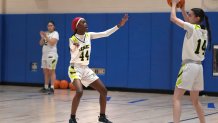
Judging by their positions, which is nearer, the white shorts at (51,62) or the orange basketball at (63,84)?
the white shorts at (51,62)

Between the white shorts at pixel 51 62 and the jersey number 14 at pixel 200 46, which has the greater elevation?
the jersey number 14 at pixel 200 46

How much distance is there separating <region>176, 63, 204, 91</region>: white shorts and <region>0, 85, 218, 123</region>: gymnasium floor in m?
2.11

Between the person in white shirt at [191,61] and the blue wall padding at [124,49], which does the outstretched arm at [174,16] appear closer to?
the person in white shirt at [191,61]

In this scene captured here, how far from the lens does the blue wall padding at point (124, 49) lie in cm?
1567

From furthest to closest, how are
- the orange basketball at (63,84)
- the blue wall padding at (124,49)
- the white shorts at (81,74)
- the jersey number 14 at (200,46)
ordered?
the orange basketball at (63,84)
the blue wall padding at (124,49)
the white shorts at (81,74)
the jersey number 14 at (200,46)

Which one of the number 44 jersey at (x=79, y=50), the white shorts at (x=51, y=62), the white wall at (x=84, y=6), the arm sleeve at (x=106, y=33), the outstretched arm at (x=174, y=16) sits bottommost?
the white shorts at (x=51, y=62)

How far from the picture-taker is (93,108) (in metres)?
11.4

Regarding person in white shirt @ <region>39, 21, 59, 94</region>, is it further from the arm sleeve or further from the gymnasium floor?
the arm sleeve

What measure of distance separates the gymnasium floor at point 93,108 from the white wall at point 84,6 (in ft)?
10.1

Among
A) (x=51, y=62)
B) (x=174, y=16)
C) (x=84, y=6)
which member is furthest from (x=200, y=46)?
(x=84, y=6)

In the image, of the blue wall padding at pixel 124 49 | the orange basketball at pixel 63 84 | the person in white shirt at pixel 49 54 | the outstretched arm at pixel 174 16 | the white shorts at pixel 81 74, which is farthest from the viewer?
the orange basketball at pixel 63 84

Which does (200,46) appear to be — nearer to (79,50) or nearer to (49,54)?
(79,50)

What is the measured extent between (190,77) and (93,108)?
446 cm

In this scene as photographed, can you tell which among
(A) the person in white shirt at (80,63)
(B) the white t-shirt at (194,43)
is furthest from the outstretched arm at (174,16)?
(A) the person in white shirt at (80,63)
